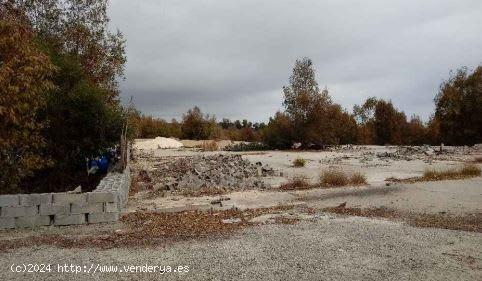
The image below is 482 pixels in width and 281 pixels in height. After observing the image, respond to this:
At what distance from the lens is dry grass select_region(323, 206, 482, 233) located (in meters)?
8.11

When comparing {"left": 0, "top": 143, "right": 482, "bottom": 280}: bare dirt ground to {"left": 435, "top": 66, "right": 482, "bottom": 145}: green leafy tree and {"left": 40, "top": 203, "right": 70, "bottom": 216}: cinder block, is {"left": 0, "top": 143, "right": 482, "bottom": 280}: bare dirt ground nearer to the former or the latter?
{"left": 40, "top": 203, "right": 70, "bottom": 216}: cinder block

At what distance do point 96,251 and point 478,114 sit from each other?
46729 millimetres

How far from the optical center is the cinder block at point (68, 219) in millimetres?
8352

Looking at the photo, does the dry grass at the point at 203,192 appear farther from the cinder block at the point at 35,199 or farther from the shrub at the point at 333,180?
the cinder block at the point at 35,199

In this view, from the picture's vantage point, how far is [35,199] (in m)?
8.34

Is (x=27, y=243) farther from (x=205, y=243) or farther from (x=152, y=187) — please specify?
(x=152, y=187)

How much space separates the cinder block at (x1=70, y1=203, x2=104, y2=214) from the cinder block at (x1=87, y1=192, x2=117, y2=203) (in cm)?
8

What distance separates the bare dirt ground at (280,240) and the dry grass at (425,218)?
19mm

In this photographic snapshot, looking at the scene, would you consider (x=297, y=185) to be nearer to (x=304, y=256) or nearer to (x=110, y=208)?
(x=110, y=208)

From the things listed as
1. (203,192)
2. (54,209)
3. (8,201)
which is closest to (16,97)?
(8,201)

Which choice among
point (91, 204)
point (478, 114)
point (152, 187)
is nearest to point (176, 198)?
point (152, 187)

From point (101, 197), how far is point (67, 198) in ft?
2.03

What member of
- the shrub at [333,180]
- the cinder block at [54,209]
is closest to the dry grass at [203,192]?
the shrub at [333,180]

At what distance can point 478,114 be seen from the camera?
45.1 meters
